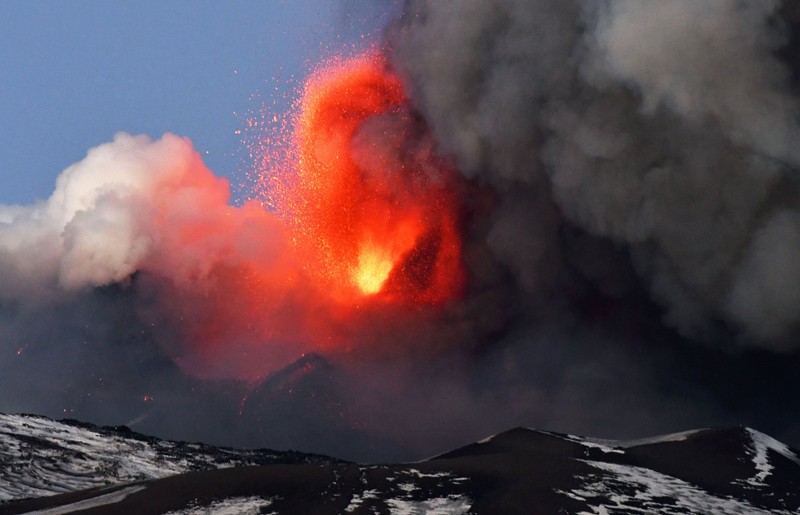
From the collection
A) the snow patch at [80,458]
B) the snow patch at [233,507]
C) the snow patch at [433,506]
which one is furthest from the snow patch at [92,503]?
the snow patch at [433,506]

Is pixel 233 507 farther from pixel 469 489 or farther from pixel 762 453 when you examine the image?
pixel 762 453

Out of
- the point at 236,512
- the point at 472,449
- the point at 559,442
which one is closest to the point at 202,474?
the point at 236,512

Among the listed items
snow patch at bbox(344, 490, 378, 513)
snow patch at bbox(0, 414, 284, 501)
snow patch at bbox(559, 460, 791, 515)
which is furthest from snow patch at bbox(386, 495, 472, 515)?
snow patch at bbox(0, 414, 284, 501)

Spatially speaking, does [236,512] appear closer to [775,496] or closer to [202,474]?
[202,474]

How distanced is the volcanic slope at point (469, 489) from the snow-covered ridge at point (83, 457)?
3.07 meters

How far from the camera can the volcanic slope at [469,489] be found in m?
39.6

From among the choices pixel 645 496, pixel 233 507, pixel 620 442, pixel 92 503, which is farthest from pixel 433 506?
pixel 620 442

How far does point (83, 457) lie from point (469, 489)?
3465 centimetres

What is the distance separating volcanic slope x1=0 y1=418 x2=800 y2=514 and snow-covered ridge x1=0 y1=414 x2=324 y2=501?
3068 mm

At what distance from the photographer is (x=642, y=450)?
59469 mm

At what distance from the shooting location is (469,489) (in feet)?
138

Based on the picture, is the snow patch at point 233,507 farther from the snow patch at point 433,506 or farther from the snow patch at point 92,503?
the snow patch at point 433,506

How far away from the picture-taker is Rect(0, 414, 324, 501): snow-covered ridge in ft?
191

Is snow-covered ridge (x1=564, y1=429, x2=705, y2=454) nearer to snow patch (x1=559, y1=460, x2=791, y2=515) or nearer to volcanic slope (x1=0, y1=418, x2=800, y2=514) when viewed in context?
volcanic slope (x1=0, y1=418, x2=800, y2=514)
